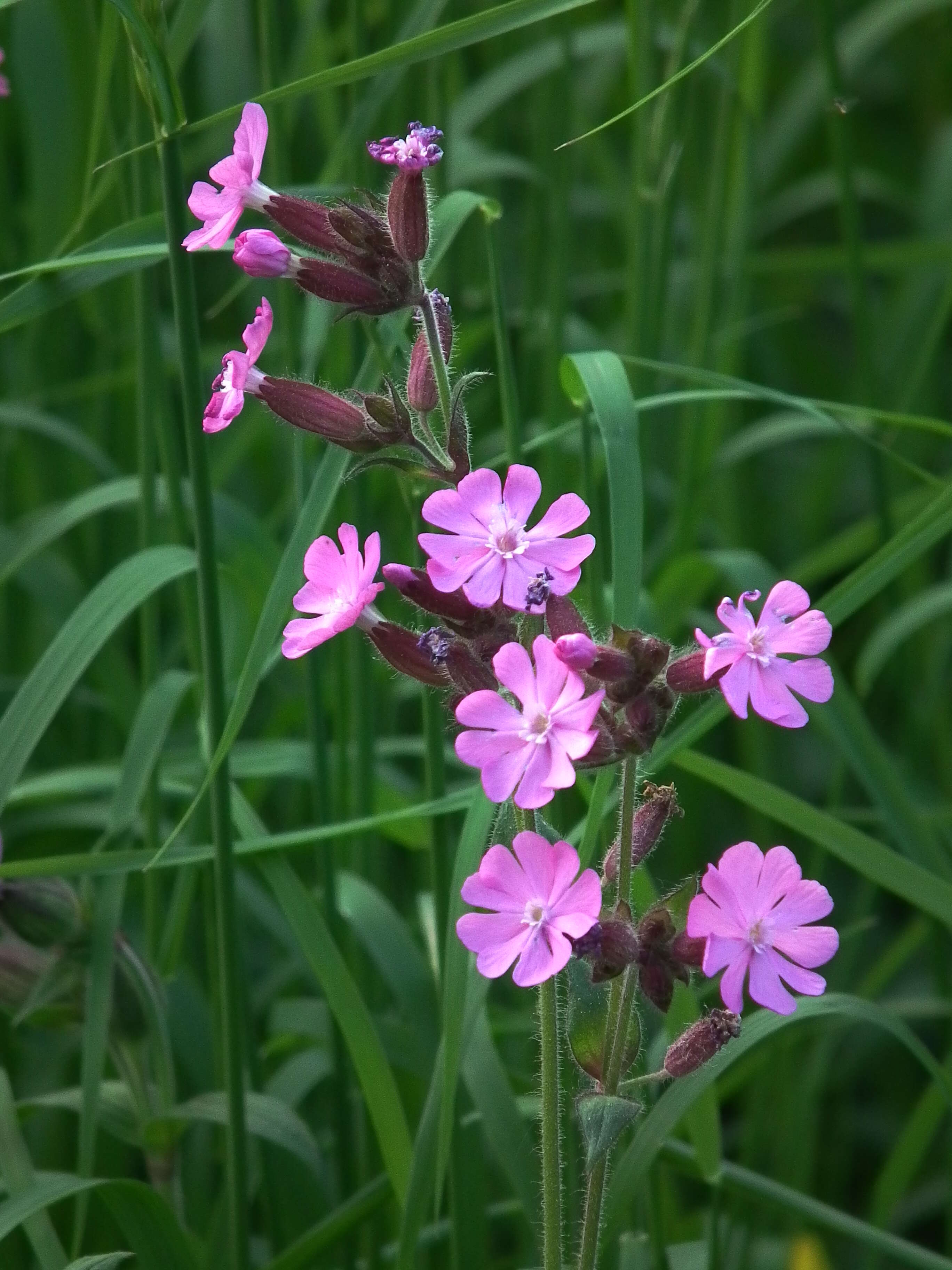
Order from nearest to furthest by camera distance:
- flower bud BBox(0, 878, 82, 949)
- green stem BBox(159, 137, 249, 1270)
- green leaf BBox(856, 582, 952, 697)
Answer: green stem BBox(159, 137, 249, 1270) → flower bud BBox(0, 878, 82, 949) → green leaf BBox(856, 582, 952, 697)

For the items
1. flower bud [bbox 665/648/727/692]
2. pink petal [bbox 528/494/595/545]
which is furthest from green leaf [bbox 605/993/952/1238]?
pink petal [bbox 528/494/595/545]

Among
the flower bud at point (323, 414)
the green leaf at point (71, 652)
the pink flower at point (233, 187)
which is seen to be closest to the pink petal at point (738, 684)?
the flower bud at point (323, 414)

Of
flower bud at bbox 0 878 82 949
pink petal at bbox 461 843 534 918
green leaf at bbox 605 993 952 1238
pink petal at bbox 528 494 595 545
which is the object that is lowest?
green leaf at bbox 605 993 952 1238

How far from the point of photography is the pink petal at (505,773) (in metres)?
0.56

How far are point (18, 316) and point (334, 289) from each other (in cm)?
25

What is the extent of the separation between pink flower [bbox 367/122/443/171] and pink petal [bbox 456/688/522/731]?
0.93 feet

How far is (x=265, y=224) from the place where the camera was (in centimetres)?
105

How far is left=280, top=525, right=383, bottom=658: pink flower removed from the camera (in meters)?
0.64

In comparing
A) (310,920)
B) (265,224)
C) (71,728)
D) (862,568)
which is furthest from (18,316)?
(71,728)

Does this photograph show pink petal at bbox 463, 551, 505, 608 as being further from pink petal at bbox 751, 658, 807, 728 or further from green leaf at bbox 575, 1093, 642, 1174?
green leaf at bbox 575, 1093, 642, 1174

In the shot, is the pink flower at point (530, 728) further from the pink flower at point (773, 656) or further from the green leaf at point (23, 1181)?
the green leaf at point (23, 1181)

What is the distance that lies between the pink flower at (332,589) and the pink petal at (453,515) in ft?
0.10

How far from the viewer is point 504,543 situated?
0.62 metres

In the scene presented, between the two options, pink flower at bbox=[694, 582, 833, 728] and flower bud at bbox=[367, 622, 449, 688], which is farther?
flower bud at bbox=[367, 622, 449, 688]
